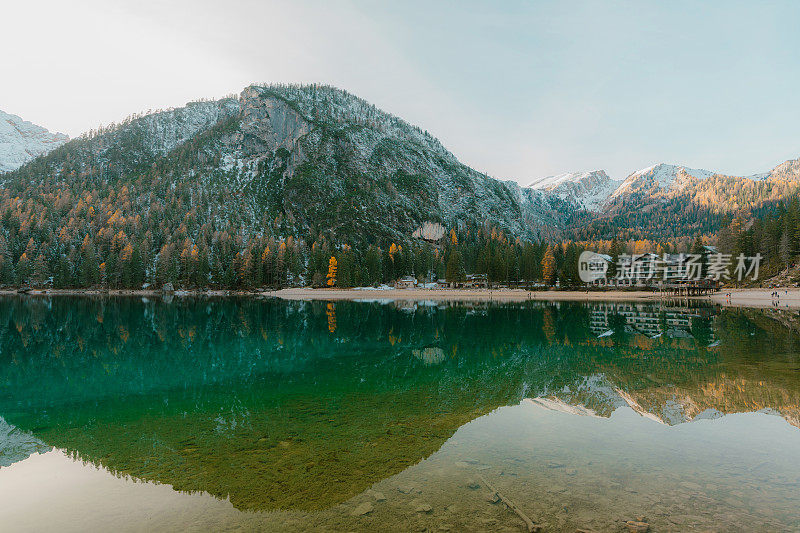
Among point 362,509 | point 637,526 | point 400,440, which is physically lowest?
point 400,440

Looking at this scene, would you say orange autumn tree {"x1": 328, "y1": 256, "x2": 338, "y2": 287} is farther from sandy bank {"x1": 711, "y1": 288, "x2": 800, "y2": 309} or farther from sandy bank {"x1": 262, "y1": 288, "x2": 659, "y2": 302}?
sandy bank {"x1": 711, "y1": 288, "x2": 800, "y2": 309}

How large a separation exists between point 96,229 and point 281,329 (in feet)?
539

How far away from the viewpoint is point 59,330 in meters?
41.4

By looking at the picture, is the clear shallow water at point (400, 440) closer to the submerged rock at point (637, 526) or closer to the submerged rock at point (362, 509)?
the submerged rock at point (362, 509)

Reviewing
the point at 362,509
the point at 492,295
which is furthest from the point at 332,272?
the point at 362,509

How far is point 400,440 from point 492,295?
99.4m

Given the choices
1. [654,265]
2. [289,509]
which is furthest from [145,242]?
[654,265]

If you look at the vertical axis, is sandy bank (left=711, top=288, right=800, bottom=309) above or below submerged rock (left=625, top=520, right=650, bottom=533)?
above

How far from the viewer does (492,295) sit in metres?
108

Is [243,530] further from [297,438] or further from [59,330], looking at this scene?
[59,330]

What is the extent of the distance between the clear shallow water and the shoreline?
6979 cm

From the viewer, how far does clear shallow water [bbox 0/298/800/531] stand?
25.9 ft

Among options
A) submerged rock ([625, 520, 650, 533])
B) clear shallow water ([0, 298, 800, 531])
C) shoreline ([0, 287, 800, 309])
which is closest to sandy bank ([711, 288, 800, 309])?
shoreline ([0, 287, 800, 309])

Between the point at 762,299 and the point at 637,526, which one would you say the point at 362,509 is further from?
the point at 762,299
